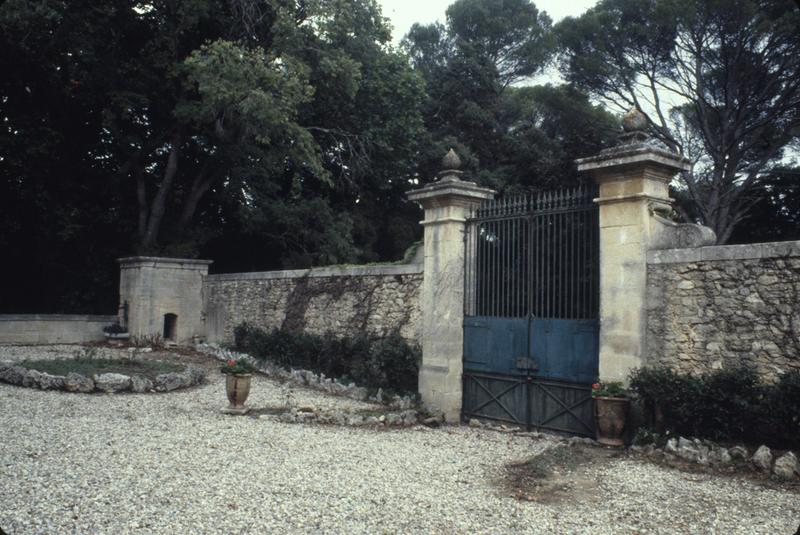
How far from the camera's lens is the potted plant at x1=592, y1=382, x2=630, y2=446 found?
7.21 m

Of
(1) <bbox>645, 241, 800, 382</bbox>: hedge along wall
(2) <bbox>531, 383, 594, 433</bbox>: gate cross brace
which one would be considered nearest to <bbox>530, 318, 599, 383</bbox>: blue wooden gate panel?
(2) <bbox>531, 383, 594, 433</bbox>: gate cross brace

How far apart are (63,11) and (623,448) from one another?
1685 centimetres

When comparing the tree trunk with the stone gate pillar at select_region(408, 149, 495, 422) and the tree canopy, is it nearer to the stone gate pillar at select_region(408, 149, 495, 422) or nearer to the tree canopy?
the tree canopy

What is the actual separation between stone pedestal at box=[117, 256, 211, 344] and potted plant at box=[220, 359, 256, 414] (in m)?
9.38

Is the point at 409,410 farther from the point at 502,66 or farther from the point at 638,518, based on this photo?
the point at 502,66

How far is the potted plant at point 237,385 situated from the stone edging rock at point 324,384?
0.17 meters

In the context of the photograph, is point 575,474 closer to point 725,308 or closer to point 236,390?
point 725,308

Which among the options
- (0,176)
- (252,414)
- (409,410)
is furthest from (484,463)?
(0,176)

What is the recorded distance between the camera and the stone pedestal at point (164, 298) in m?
17.8

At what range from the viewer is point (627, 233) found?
7.50m

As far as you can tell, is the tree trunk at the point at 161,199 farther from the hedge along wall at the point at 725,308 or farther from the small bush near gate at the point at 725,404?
the small bush near gate at the point at 725,404

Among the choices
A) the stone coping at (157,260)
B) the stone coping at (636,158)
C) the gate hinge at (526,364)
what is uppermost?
the stone coping at (636,158)

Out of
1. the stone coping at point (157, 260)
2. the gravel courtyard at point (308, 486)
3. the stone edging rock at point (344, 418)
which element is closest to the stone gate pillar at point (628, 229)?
the gravel courtyard at point (308, 486)

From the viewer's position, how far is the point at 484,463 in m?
6.75
